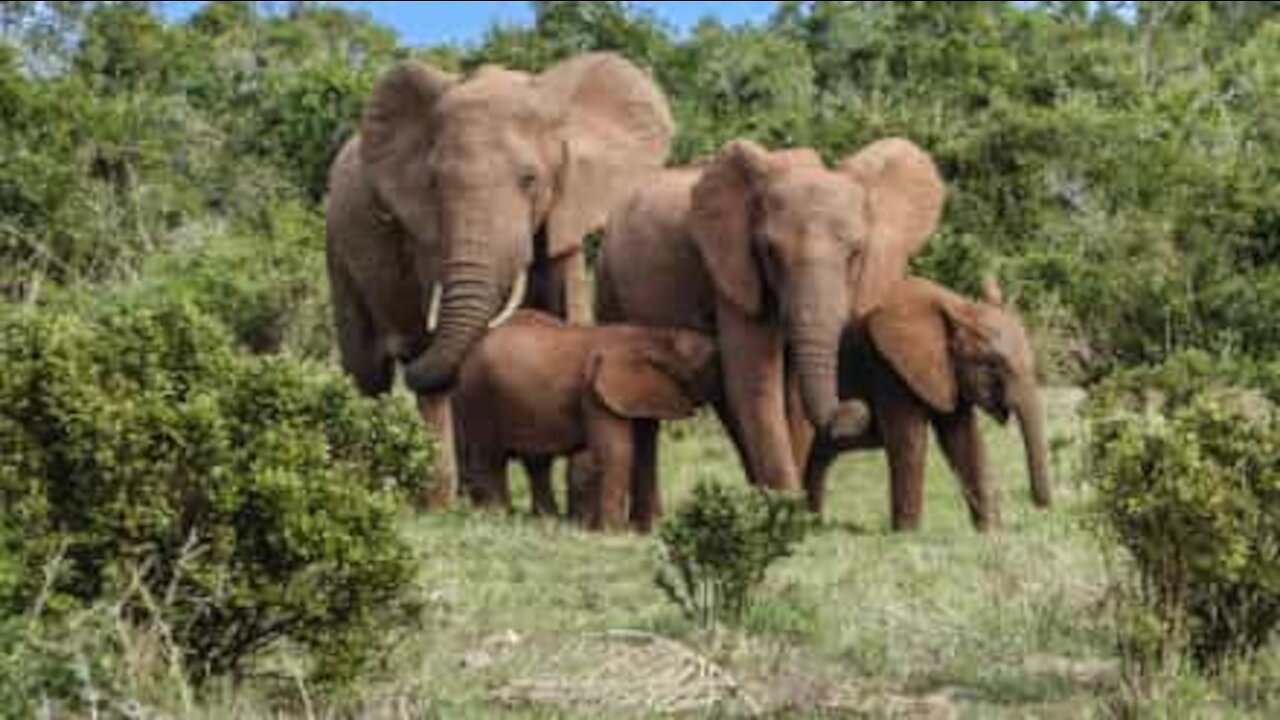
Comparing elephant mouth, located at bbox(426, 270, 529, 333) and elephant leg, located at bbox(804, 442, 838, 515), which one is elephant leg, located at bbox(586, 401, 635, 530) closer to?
elephant mouth, located at bbox(426, 270, 529, 333)

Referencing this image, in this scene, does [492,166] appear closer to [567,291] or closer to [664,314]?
[567,291]

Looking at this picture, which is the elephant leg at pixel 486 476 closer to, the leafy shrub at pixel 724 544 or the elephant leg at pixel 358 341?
the elephant leg at pixel 358 341

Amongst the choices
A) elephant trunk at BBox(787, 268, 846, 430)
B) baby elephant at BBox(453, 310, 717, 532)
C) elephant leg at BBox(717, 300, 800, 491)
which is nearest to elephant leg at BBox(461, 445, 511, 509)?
baby elephant at BBox(453, 310, 717, 532)

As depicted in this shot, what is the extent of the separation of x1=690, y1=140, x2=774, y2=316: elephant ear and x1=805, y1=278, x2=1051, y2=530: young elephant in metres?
0.64

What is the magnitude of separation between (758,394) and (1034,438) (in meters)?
1.37

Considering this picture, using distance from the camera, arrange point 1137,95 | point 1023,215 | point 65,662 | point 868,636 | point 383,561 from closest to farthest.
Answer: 1. point 65,662
2. point 383,561
3. point 868,636
4. point 1023,215
5. point 1137,95

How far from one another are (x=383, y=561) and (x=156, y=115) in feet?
72.6

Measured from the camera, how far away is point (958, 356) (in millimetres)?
12070

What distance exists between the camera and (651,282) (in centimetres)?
1327

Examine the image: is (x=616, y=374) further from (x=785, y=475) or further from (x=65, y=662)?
(x=65, y=662)

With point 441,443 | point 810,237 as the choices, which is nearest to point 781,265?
point 810,237

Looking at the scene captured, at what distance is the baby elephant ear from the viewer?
12031 millimetres

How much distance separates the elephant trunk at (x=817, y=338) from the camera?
1148 centimetres

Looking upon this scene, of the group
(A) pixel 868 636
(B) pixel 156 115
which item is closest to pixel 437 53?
(B) pixel 156 115
